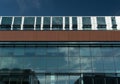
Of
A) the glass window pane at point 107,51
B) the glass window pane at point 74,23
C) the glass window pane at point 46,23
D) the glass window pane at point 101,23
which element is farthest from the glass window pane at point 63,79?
the glass window pane at point 101,23

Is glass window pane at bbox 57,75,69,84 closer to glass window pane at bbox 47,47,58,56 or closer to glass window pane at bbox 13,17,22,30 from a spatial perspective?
glass window pane at bbox 47,47,58,56

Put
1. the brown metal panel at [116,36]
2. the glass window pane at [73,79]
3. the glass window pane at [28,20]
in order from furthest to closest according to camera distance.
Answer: the glass window pane at [28,20], the brown metal panel at [116,36], the glass window pane at [73,79]

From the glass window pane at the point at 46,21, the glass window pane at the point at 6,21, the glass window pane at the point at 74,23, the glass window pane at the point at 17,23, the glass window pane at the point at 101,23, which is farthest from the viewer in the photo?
the glass window pane at the point at 101,23

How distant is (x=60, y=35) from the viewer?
109ft

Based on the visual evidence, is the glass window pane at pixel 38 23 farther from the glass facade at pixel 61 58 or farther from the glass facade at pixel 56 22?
the glass facade at pixel 61 58

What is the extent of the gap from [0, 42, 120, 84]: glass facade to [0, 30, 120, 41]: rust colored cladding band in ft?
1.60

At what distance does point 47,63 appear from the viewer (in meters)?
32.0

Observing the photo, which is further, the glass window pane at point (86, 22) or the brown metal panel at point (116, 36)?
the glass window pane at point (86, 22)

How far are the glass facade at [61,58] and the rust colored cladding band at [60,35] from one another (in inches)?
19.2

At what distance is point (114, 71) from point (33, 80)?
9.08 m

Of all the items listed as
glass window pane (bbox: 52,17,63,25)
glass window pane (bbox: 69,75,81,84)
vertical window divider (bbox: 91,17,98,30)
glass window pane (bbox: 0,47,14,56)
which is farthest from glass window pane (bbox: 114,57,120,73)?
glass window pane (bbox: 52,17,63,25)

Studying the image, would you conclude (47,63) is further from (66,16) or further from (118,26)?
(118,26)

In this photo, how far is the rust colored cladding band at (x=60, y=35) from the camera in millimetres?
32938

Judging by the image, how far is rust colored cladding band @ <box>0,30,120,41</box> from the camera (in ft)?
108
